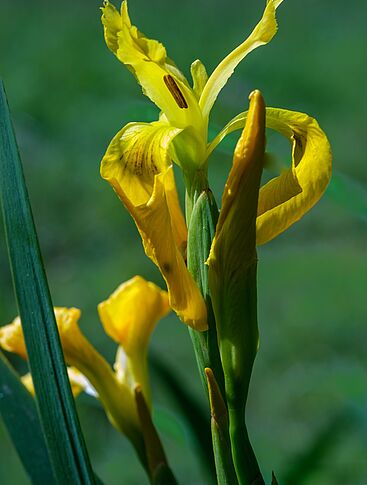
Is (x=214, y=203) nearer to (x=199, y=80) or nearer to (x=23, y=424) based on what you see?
(x=199, y=80)

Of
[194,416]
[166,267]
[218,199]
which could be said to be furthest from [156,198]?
[218,199]

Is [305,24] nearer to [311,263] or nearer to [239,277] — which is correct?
[311,263]

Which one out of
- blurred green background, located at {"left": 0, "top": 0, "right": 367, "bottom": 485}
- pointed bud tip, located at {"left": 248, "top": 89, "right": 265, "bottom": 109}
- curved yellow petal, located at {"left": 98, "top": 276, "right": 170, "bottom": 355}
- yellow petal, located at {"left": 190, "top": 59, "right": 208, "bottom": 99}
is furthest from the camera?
blurred green background, located at {"left": 0, "top": 0, "right": 367, "bottom": 485}

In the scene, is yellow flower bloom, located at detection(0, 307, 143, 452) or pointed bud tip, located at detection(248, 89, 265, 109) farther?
yellow flower bloom, located at detection(0, 307, 143, 452)

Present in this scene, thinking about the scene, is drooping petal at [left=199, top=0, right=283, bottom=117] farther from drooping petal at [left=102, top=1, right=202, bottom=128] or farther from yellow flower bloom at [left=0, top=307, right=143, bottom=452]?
yellow flower bloom at [left=0, top=307, right=143, bottom=452]

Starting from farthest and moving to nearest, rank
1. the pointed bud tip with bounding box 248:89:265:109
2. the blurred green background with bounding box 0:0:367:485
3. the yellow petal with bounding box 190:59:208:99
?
1. the blurred green background with bounding box 0:0:367:485
2. the yellow petal with bounding box 190:59:208:99
3. the pointed bud tip with bounding box 248:89:265:109

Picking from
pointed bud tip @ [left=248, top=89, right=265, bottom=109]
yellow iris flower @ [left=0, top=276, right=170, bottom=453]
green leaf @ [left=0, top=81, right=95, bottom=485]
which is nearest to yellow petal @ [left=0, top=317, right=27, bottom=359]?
yellow iris flower @ [left=0, top=276, right=170, bottom=453]
